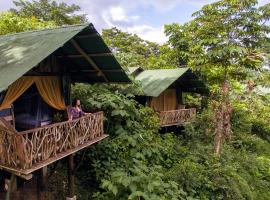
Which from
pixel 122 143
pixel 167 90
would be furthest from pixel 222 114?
pixel 122 143

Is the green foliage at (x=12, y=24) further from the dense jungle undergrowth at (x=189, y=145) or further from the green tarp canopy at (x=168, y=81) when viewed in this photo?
the green tarp canopy at (x=168, y=81)

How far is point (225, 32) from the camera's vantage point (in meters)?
14.1

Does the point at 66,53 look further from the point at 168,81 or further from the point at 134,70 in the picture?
the point at 134,70

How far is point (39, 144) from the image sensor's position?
7.50 meters

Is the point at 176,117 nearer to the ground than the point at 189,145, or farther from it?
farther from it

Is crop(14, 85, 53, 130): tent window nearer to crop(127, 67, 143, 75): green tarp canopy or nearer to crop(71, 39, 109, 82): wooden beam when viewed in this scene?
crop(71, 39, 109, 82): wooden beam

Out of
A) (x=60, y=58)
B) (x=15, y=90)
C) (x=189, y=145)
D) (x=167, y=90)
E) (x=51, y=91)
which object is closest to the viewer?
(x=15, y=90)

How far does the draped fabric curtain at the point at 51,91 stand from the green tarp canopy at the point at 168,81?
6946 mm

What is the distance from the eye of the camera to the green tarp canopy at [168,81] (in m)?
17.3

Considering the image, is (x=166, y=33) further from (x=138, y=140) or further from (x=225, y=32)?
(x=138, y=140)

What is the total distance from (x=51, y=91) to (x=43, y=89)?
0.43m

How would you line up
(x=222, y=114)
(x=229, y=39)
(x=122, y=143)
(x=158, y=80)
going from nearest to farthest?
(x=122, y=143)
(x=229, y=39)
(x=222, y=114)
(x=158, y=80)

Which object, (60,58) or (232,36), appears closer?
(60,58)

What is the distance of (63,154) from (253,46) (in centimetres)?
1076
